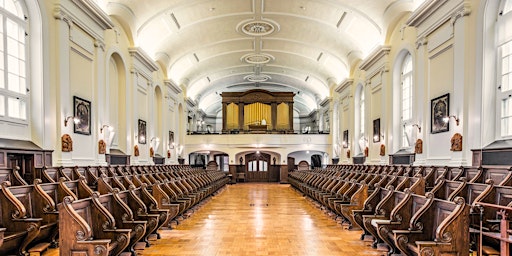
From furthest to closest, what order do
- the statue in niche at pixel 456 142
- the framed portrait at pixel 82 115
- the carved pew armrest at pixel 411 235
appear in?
the framed portrait at pixel 82 115
the statue in niche at pixel 456 142
the carved pew armrest at pixel 411 235

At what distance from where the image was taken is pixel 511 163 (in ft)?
21.3

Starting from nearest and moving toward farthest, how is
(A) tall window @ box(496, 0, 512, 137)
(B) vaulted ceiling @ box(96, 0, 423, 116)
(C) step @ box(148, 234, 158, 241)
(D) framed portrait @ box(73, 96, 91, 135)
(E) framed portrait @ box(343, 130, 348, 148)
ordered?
(C) step @ box(148, 234, 158, 241) → (A) tall window @ box(496, 0, 512, 137) → (D) framed portrait @ box(73, 96, 91, 135) → (B) vaulted ceiling @ box(96, 0, 423, 116) → (E) framed portrait @ box(343, 130, 348, 148)

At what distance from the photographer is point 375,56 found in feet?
42.7

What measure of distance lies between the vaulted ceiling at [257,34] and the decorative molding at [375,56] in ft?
1.24

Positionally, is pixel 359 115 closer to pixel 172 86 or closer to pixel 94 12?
pixel 172 86

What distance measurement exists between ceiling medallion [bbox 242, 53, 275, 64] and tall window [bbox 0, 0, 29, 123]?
13.0 metres

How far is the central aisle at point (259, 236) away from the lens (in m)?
4.94

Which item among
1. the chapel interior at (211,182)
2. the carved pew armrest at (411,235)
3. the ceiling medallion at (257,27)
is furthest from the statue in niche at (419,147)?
the ceiling medallion at (257,27)

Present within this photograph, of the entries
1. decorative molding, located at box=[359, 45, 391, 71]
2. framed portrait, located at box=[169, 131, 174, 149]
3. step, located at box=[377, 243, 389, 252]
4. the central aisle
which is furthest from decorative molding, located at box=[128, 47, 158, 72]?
step, located at box=[377, 243, 389, 252]

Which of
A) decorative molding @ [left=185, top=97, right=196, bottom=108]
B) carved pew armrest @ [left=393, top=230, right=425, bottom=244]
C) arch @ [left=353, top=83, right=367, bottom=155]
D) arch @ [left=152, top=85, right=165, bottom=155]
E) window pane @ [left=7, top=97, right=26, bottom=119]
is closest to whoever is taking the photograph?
carved pew armrest @ [left=393, top=230, right=425, bottom=244]

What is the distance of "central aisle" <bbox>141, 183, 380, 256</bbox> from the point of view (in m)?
4.94

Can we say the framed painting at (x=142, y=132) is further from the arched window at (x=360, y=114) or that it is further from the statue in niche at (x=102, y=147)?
the arched window at (x=360, y=114)

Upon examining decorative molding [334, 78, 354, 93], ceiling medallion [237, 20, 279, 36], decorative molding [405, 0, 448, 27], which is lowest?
decorative molding [334, 78, 354, 93]

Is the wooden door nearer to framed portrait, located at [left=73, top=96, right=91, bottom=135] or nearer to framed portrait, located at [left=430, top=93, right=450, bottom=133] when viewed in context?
framed portrait, located at [left=73, top=96, right=91, bottom=135]
